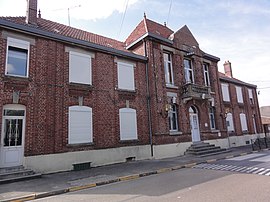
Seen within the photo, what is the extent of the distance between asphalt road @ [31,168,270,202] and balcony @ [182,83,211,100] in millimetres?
8013

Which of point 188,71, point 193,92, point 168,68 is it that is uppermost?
point 188,71

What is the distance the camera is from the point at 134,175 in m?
8.38

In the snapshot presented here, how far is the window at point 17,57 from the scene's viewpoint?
9.63m

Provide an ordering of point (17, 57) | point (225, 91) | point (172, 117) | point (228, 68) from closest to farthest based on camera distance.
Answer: point (17, 57)
point (172, 117)
point (225, 91)
point (228, 68)

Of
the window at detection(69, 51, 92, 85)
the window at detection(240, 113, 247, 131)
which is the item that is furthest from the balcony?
the window at detection(240, 113, 247, 131)

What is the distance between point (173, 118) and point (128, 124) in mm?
3872

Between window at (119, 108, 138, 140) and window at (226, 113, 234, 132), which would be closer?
window at (119, 108, 138, 140)

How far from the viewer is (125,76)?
1362 centimetres

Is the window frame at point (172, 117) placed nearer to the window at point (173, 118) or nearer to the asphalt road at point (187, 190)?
the window at point (173, 118)

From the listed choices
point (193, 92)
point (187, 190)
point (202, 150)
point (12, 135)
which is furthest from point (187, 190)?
point (193, 92)

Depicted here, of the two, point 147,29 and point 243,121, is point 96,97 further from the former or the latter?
point 243,121

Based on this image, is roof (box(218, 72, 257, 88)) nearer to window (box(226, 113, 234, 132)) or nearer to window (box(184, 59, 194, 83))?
window (box(226, 113, 234, 132))

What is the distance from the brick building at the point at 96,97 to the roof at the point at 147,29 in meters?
0.12

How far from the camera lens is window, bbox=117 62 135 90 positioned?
13359 mm
